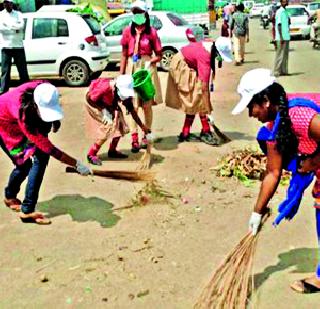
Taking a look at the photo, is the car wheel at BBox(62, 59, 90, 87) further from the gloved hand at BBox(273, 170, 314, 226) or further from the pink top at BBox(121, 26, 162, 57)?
the gloved hand at BBox(273, 170, 314, 226)

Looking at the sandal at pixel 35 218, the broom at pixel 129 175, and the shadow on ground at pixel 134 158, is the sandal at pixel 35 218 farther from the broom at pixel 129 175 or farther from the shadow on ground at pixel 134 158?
the shadow on ground at pixel 134 158

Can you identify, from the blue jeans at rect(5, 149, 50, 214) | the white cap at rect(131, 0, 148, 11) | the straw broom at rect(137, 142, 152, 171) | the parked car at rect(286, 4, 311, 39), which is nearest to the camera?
the blue jeans at rect(5, 149, 50, 214)

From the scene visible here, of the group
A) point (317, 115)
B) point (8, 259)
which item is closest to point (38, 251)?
point (8, 259)

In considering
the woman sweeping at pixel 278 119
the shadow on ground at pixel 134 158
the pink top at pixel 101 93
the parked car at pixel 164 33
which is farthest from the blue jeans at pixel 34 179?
the parked car at pixel 164 33

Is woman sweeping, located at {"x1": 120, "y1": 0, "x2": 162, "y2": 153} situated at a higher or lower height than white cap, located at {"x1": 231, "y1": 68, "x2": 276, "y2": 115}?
lower

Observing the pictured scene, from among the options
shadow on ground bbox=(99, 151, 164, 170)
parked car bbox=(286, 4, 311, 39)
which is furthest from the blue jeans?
parked car bbox=(286, 4, 311, 39)

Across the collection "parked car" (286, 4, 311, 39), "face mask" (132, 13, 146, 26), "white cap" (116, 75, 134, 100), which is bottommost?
"parked car" (286, 4, 311, 39)

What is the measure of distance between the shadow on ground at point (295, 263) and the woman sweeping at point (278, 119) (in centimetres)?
90

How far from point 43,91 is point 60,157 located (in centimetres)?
60

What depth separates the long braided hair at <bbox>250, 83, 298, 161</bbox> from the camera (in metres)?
3.38

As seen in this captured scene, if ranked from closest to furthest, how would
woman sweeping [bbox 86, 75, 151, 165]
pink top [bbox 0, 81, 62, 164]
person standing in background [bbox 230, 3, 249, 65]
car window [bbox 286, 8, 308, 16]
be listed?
1. pink top [bbox 0, 81, 62, 164]
2. woman sweeping [bbox 86, 75, 151, 165]
3. person standing in background [bbox 230, 3, 249, 65]
4. car window [bbox 286, 8, 308, 16]

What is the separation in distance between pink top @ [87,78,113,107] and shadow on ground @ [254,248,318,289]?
308 centimetres

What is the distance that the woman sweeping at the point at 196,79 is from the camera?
7.25 meters

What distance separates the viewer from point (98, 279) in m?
4.22
